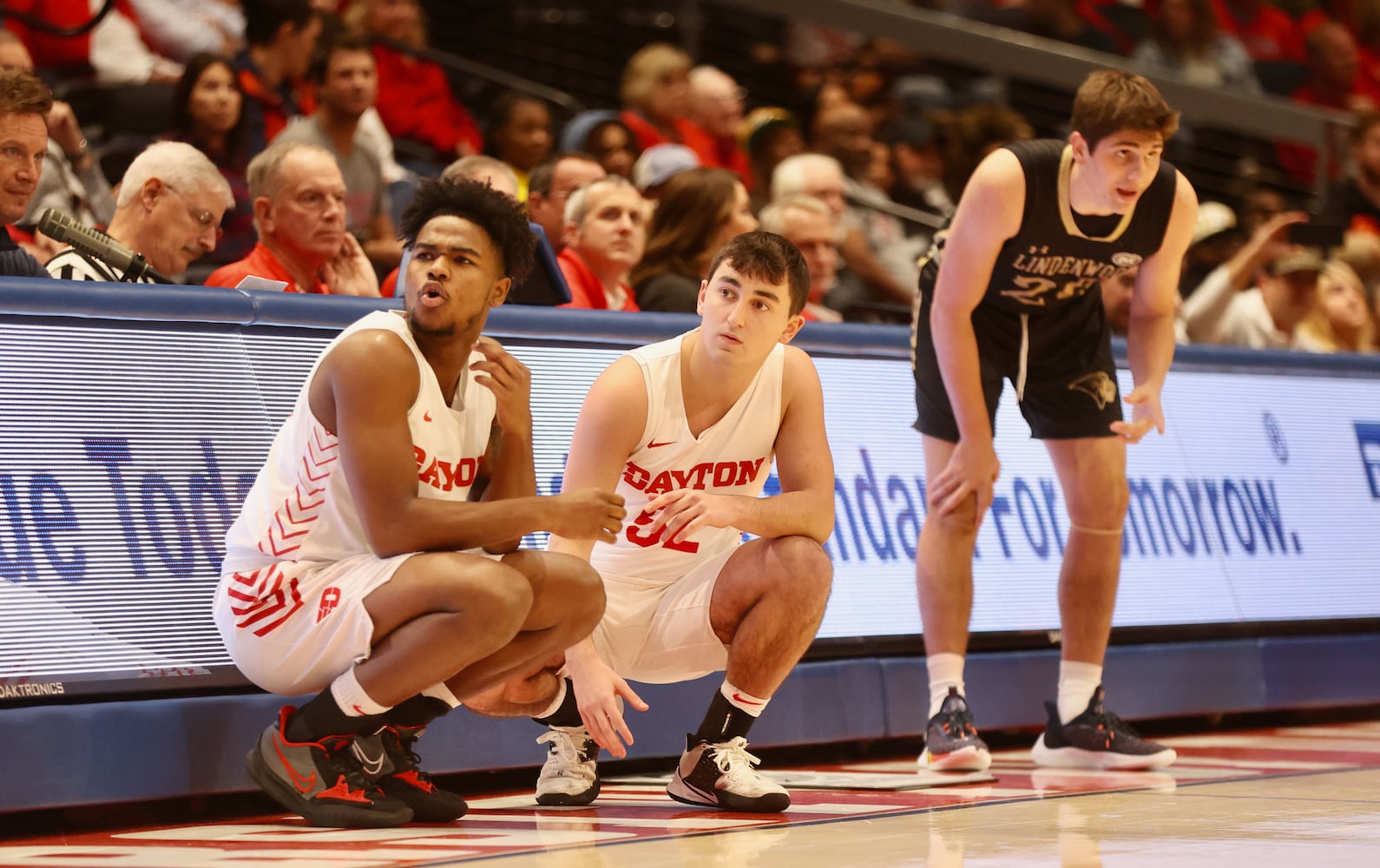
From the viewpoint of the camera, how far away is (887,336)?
544 cm

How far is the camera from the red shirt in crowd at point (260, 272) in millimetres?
4984

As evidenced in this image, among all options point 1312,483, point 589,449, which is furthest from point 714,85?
point 589,449

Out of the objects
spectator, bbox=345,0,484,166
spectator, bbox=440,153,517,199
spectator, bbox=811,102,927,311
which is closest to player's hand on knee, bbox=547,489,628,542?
spectator, bbox=440,153,517,199

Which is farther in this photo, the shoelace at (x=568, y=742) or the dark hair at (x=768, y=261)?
the shoelace at (x=568, y=742)

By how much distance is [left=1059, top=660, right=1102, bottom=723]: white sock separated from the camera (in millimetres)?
4879

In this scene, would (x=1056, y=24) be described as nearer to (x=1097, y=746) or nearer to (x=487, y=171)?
(x=487, y=171)

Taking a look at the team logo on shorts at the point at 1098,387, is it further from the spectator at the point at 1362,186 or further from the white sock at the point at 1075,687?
the spectator at the point at 1362,186

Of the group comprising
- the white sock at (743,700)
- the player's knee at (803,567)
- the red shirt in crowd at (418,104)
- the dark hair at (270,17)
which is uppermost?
the red shirt in crowd at (418,104)

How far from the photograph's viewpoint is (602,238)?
6168 millimetres

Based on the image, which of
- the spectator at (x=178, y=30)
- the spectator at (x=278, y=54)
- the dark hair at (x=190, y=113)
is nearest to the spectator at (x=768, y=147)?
the spectator at (x=278, y=54)

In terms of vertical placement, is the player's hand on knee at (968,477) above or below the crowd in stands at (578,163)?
below

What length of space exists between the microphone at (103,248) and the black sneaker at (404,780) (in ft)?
4.63

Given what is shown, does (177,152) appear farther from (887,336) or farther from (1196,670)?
(1196,670)

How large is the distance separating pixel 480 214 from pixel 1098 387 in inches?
79.5
